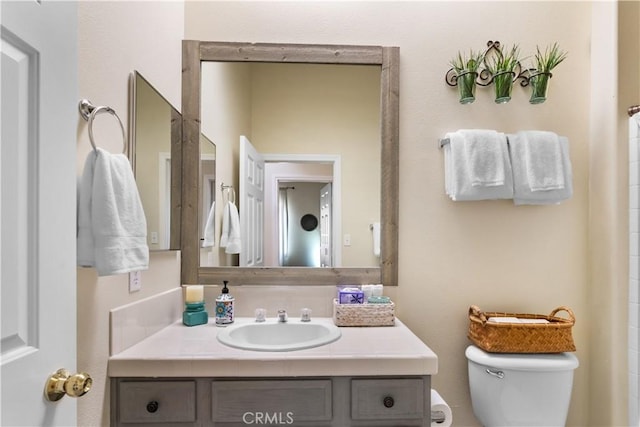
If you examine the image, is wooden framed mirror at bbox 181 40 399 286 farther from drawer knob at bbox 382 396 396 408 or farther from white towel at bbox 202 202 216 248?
drawer knob at bbox 382 396 396 408

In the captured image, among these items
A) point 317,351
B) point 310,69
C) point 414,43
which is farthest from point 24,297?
point 414,43

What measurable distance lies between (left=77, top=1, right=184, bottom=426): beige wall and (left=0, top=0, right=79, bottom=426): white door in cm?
31

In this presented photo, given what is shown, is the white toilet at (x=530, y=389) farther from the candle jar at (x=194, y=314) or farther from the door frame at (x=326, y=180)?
the candle jar at (x=194, y=314)

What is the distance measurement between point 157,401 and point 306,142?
3.99 feet

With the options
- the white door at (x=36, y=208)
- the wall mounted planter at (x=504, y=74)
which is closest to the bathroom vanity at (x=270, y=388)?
the white door at (x=36, y=208)

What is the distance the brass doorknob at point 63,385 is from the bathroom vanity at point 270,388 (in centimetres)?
52

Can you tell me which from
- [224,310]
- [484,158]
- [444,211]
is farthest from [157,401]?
[484,158]

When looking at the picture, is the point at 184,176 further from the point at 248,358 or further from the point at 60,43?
the point at 60,43

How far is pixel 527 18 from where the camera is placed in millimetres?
1894

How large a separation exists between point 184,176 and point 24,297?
1213 mm

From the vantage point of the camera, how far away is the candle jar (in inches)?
65.7

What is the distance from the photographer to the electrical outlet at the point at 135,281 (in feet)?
4.45

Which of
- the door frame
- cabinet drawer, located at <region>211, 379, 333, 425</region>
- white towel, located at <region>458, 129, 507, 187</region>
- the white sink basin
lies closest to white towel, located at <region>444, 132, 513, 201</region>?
white towel, located at <region>458, 129, 507, 187</region>

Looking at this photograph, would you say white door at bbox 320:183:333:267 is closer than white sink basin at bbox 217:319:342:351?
No
